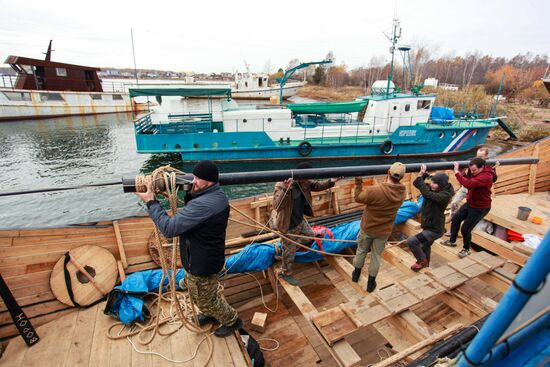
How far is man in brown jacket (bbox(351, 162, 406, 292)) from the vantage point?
2902 mm

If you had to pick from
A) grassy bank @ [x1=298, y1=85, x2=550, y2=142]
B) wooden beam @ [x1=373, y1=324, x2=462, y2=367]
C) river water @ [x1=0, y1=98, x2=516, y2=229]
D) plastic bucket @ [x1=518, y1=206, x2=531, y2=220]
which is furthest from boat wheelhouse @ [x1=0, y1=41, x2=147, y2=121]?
grassy bank @ [x1=298, y1=85, x2=550, y2=142]

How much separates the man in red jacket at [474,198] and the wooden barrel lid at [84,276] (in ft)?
15.1

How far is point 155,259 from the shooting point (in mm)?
3729

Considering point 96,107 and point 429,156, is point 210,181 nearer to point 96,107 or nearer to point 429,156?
point 429,156

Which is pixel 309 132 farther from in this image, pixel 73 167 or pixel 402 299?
pixel 73 167

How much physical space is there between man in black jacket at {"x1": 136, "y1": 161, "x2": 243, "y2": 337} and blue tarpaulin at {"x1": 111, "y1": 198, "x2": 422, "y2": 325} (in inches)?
37.2

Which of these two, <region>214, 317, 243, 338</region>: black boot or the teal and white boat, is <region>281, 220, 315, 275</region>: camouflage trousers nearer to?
<region>214, 317, 243, 338</region>: black boot

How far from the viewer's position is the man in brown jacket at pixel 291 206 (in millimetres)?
3238

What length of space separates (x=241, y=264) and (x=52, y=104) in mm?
29707

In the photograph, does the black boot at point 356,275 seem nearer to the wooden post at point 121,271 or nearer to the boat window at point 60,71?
the wooden post at point 121,271

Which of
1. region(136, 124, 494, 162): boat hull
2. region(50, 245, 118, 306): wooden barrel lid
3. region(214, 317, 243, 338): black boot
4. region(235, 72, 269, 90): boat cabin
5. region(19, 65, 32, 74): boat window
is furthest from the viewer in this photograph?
region(235, 72, 269, 90): boat cabin

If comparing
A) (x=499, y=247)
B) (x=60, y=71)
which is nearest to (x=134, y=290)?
(x=499, y=247)

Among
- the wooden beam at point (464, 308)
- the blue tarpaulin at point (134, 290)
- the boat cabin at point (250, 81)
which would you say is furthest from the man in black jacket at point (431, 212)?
the boat cabin at point (250, 81)

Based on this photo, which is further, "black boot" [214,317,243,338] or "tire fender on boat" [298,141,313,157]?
"tire fender on boat" [298,141,313,157]
